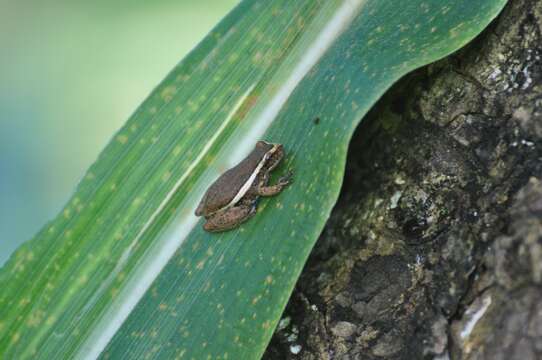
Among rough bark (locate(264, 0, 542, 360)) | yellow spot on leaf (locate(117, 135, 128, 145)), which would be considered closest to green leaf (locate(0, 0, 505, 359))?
yellow spot on leaf (locate(117, 135, 128, 145))

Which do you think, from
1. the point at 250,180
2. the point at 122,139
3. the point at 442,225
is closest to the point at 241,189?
the point at 250,180

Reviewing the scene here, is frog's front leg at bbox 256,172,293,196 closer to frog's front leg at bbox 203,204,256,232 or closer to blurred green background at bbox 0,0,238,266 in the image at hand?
frog's front leg at bbox 203,204,256,232

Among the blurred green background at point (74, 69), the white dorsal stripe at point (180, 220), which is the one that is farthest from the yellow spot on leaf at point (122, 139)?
the blurred green background at point (74, 69)

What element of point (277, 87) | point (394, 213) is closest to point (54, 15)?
point (277, 87)

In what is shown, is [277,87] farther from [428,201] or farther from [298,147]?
[428,201]

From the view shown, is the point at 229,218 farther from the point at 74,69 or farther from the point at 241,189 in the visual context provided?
the point at 74,69
